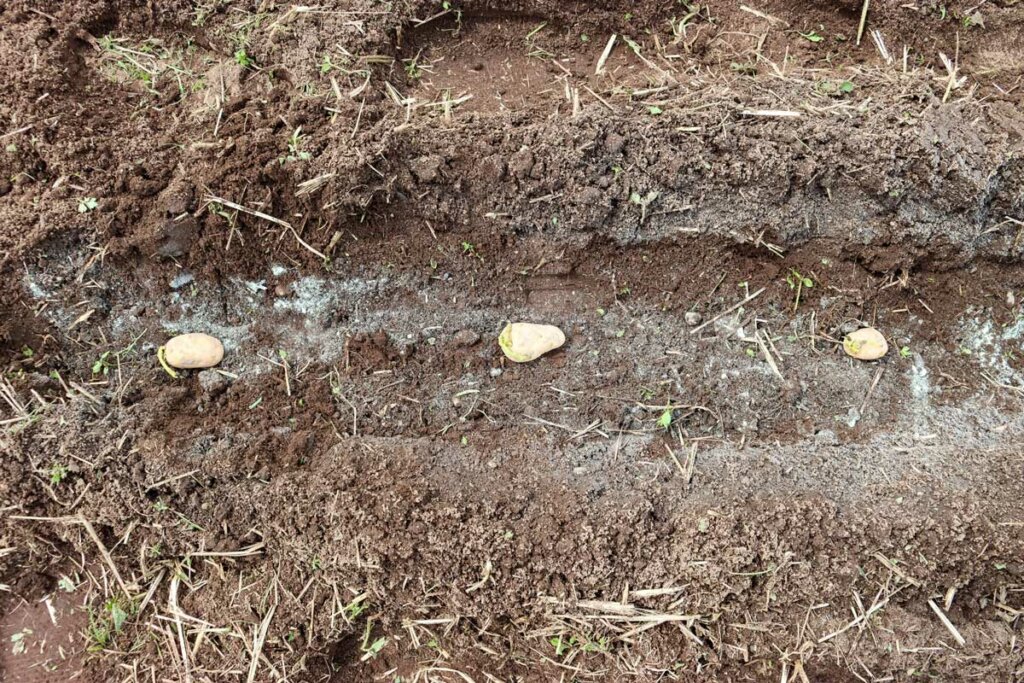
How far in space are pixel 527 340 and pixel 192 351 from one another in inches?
54.1

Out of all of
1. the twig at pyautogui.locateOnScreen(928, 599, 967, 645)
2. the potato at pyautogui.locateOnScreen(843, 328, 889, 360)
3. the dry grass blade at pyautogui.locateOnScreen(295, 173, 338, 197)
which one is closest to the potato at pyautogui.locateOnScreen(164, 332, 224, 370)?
the dry grass blade at pyautogui.locateOnScreen(295, 173, 338, 197)

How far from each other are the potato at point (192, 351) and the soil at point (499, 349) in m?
0.09

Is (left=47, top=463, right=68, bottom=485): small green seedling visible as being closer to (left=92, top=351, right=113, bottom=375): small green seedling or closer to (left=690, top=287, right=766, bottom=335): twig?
(left=92, top=351, right=113, bottom=375): small green seedling

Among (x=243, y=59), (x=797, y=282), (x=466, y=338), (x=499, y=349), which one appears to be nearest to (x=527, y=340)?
(x=499, y=349)

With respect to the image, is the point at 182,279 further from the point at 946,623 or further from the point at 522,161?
the point at 946,623

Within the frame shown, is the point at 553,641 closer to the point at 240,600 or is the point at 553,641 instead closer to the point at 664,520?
the point at 664,520

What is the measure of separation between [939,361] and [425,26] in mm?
2685

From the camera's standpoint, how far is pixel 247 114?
2.56 m

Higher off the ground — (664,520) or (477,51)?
(477,51)

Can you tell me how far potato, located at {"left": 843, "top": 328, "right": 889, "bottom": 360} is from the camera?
2.70m

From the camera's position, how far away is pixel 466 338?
108 inches

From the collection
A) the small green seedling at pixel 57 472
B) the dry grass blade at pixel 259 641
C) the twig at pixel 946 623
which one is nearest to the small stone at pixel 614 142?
the twig at pixel 946 623

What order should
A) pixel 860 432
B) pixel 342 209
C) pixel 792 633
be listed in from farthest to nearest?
pixel 860 432 < pixel 342 209 < pixel 792 633

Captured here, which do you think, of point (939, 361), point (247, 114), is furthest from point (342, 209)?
point (939, 361)
